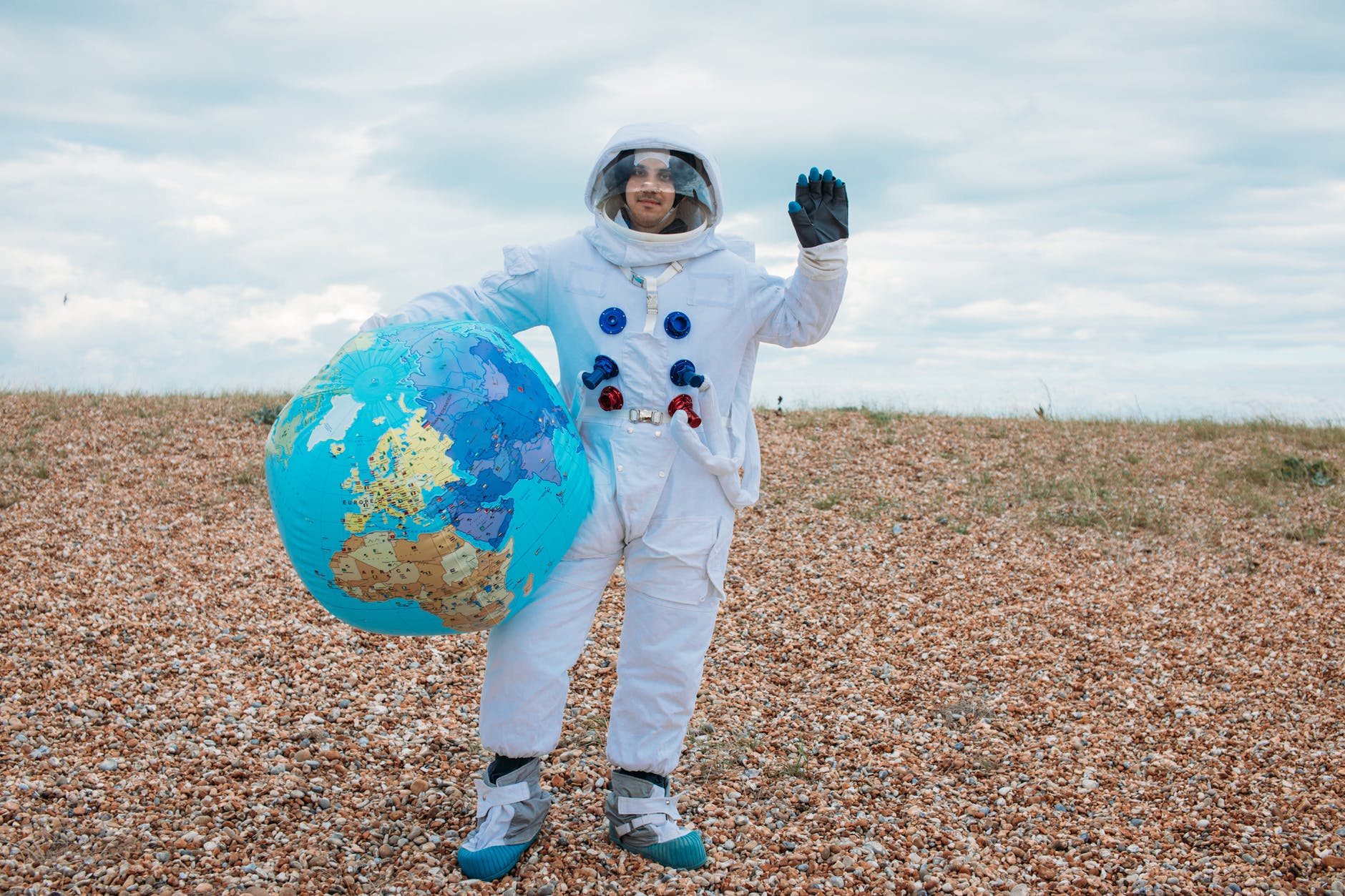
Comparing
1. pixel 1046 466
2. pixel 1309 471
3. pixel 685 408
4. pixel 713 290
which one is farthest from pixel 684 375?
pixel 1309 471

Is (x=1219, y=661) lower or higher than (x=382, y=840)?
higher

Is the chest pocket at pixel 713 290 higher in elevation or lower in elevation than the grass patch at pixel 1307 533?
higher

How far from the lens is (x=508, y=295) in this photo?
151 inches

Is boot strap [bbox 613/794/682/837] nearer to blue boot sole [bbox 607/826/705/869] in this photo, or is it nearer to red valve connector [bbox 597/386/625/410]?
blue boot sole [bbox 607/826/705/869]

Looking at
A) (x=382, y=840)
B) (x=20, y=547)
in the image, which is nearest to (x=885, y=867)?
(x=382, y=840)

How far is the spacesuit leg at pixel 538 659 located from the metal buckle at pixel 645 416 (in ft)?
1.62

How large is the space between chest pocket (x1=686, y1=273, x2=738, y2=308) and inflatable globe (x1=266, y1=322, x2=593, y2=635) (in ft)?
2.50

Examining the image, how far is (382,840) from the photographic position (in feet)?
13.0

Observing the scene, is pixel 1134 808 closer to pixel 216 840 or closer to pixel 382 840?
pixel 382 840

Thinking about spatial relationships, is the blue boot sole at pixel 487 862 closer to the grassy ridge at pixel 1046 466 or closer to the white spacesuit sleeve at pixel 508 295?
the white spacesuit sleeve at pixel 508 295

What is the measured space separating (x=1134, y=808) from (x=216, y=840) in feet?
12.3

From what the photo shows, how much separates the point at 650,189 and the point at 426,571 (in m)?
1.59

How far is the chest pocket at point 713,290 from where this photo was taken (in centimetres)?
370

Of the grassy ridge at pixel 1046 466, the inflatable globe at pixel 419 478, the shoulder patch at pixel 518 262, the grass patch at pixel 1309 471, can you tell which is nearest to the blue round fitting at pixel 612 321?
the shoulder patch at pixel 518 262
